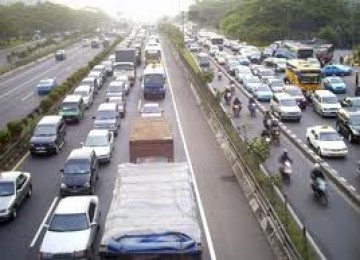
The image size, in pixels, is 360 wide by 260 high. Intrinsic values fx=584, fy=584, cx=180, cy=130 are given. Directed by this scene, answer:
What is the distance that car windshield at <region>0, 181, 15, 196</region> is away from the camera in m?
22.1

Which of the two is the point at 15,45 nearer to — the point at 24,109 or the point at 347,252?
the point at 24,109

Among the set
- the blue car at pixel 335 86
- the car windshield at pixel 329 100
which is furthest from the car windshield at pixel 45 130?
the blue car at pixel 335 86

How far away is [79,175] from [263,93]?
2724 centimetres

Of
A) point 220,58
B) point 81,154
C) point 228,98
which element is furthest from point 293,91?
point 220,58

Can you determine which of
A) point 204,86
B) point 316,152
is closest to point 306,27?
point 204,86

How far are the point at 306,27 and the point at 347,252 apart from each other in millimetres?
100552

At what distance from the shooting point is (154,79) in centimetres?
4944

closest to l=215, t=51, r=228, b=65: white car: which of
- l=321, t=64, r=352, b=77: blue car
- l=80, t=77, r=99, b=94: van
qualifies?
l=321, t=64, r=352, b=77: blue car

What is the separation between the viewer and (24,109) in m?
47.0

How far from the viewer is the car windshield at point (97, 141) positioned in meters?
29.9

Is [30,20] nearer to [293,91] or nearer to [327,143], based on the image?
[293,91]

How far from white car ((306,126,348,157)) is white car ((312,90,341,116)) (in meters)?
8.95

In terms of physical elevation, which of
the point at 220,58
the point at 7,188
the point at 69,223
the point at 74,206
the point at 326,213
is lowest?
the point at 220,58

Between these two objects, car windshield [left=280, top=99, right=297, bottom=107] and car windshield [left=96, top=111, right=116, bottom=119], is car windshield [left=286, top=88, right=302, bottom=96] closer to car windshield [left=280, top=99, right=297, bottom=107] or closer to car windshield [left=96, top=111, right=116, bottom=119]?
car windshield [left=280, top=99, right=297, bottom=107]
